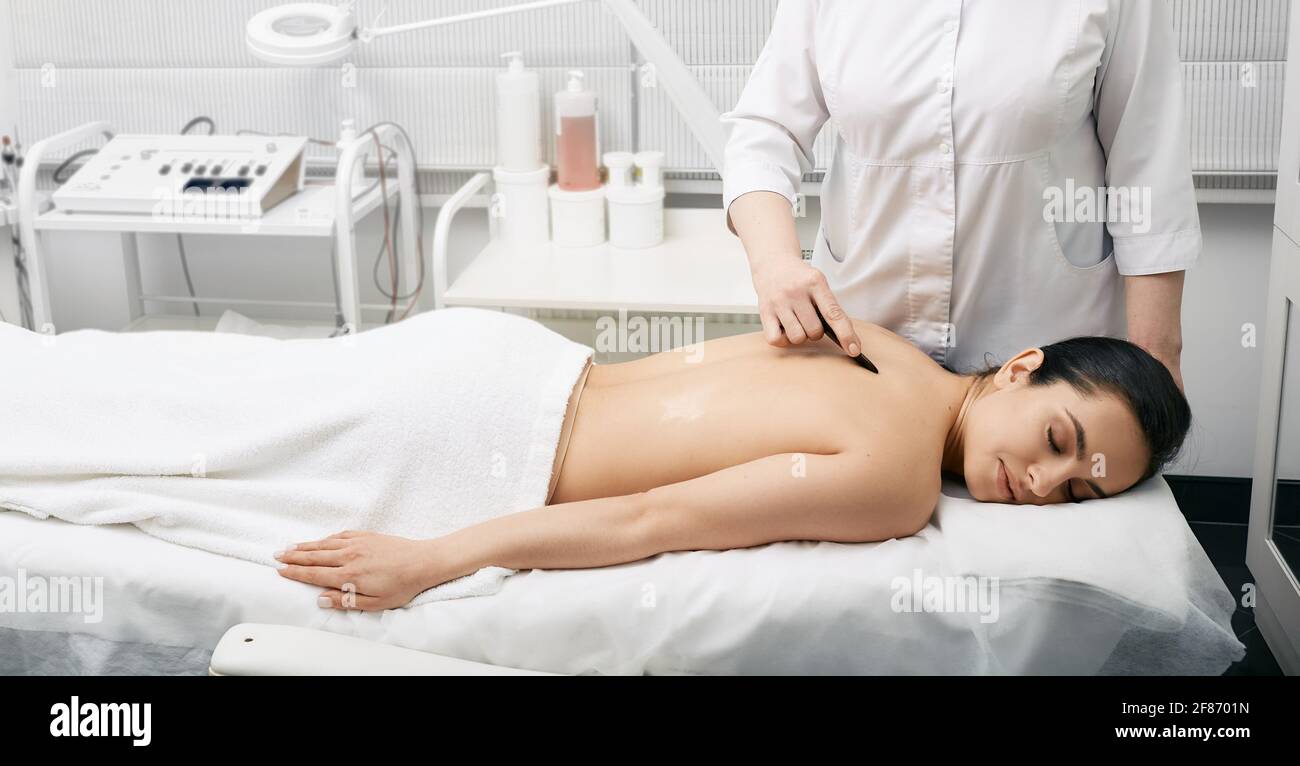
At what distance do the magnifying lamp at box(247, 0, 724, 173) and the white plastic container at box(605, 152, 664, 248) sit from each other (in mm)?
178

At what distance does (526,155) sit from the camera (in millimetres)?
2684

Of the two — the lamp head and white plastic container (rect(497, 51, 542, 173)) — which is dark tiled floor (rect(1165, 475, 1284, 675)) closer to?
white plastic container (rect(497, 51, 542, 173))

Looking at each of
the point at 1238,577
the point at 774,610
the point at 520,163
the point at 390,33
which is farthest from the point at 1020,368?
the point at 390,33

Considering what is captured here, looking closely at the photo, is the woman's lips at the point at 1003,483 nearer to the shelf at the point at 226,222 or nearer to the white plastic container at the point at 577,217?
the white plastic container at the point at 577,217

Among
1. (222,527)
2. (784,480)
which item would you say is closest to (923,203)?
(784,480)

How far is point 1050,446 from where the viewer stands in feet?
4.61

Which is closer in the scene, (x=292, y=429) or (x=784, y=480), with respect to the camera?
(x=784, y=480)

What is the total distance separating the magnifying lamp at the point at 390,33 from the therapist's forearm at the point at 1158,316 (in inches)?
27.2

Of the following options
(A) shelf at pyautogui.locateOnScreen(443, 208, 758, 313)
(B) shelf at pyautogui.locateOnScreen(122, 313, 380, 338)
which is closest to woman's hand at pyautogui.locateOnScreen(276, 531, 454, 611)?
(A) shelf at pyautogui.locateOnScreen(443, 208, 758, 313)

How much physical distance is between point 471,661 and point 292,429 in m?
0.39

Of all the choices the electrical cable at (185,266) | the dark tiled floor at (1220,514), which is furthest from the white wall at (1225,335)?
the electrical cable at (185,266)

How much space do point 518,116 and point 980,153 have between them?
1414 millimetres
